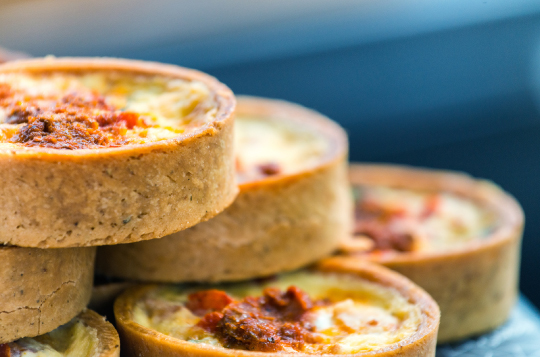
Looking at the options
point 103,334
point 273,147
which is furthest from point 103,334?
point 273,147

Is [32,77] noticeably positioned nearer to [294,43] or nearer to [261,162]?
[261,162]

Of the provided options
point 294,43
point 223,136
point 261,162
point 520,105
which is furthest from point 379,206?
point 520,105

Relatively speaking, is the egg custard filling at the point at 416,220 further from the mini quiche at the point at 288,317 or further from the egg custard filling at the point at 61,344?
the egg custard filling at the point at 61,344

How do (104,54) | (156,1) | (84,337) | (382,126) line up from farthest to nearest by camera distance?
(382,126) → (156,1) → (104,54) → (84,337)

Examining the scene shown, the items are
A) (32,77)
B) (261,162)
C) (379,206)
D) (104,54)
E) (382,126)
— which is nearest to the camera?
(32,77)

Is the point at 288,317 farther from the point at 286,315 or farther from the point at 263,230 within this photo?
the point at 263,230

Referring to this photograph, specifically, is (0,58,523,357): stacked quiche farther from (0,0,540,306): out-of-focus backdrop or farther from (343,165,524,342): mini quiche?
(0,0,540,306): out-of-focus backdrop
